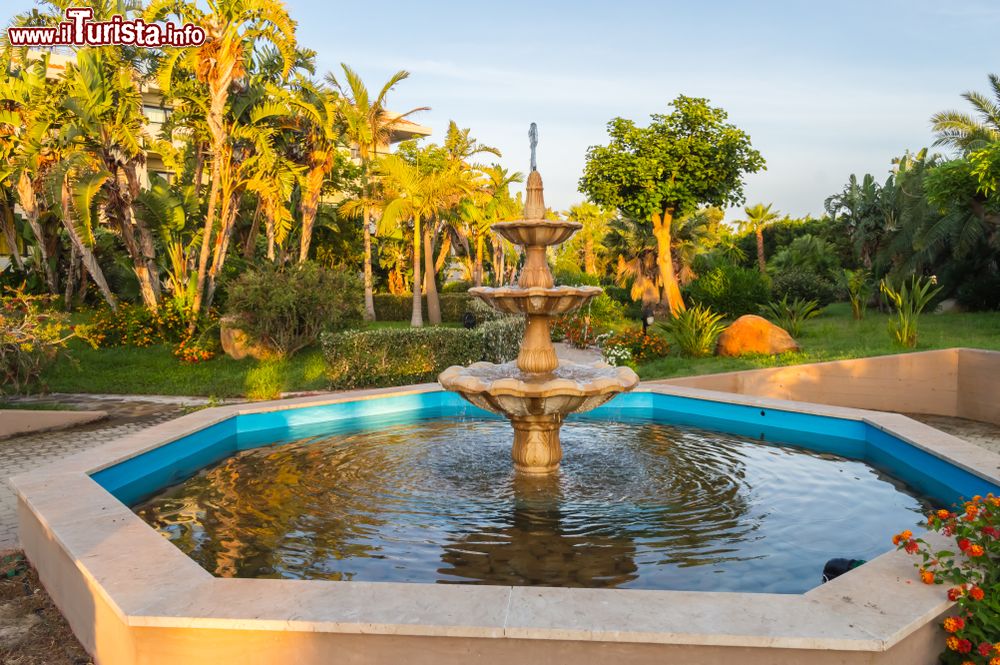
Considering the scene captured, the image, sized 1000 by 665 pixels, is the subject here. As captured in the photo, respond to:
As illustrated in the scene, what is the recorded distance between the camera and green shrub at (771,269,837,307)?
102 ft

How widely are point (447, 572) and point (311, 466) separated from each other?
339cm

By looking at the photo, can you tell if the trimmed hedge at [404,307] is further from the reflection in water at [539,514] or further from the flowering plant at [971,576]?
the flowering plant at [971,576]

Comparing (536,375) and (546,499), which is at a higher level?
(536,375)

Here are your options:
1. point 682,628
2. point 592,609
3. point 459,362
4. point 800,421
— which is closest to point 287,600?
point 592,609

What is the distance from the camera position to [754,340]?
15953 millimetres

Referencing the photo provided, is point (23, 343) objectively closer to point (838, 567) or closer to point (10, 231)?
point (838, 567)

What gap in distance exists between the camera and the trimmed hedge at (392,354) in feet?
45.4

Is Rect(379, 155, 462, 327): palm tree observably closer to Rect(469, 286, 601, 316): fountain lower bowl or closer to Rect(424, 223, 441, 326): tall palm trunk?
Rect(424, 223, 441, 326): tall palm trunk

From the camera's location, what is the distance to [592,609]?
3418 mm

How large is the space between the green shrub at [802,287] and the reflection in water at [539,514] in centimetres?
2429

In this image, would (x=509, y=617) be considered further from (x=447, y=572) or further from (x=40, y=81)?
(x=40, y=81)

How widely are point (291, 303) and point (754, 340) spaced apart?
10.4m

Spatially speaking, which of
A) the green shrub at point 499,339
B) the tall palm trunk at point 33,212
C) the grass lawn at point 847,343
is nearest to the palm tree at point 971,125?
the grass lawn at point 847,343

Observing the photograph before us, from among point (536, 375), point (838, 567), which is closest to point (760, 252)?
point (536, 375)
